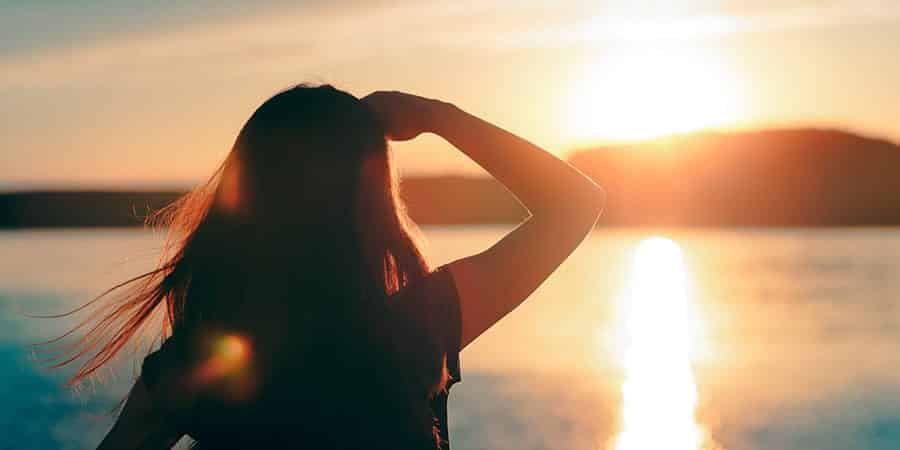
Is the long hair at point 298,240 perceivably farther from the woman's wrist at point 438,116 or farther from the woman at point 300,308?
the woman's wrist at point 438,116

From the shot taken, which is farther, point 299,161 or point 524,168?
point 524,168

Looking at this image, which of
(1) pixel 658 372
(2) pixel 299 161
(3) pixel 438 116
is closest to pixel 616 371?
(1) pixel 658 372

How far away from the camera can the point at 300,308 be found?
1.90m

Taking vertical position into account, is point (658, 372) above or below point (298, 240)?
below

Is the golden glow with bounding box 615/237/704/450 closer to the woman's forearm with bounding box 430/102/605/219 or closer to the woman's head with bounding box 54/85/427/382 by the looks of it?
the woman's forearm with bounding box 430/102/605/219

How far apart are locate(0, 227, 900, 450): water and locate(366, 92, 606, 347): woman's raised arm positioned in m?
0.12

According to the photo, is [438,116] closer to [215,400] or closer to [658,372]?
[215,400]

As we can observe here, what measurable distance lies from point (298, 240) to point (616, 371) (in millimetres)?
18451

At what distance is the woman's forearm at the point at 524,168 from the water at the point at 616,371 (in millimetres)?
327

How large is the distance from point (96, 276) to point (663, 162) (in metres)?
67.6

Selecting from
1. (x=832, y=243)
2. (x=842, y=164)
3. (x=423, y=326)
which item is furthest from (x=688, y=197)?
(x=423, y=326)

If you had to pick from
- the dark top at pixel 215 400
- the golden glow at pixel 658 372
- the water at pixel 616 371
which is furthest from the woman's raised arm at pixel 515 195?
the golden glow at pixel 658 372

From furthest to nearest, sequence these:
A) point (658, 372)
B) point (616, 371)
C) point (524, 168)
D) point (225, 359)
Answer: point (658, 372) → point (616, 371) → point (524, 168) → point (225, 359)

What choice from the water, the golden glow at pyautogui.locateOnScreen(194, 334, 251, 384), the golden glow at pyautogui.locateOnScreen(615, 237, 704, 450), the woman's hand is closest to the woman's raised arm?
the woman's hand
